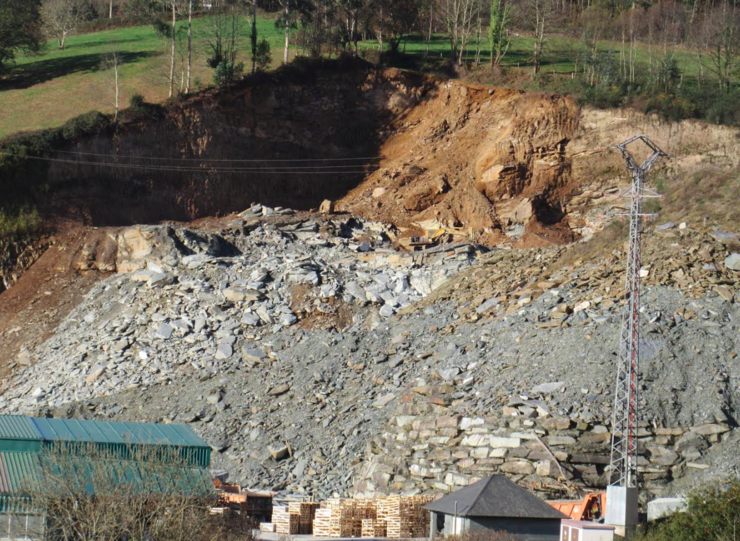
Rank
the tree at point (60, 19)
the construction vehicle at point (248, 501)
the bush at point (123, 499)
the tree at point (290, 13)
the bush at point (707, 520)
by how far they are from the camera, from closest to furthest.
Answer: the bush at point (123, 499) < the bush at point (707, 520) < the construction vehicle at point (248, 501) < the tree at point (290, 13) < the tree at point (60, 19)

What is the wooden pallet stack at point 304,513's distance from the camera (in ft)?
71.4

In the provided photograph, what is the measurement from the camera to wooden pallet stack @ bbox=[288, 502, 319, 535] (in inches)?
857

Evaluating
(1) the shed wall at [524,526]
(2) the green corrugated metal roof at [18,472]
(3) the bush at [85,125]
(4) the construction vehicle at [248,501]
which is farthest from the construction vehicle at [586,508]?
(3) the bush at [85,125]

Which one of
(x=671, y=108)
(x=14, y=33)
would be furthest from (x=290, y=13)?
(x=671, y=108)

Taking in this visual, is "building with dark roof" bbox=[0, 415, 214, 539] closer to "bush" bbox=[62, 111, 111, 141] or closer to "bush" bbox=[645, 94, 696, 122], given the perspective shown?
"bush" bbox=[62, 111, 111, 141]

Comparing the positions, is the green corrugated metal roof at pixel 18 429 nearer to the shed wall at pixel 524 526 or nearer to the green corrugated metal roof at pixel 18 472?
the green corrugated metal roof at pixel 18 472

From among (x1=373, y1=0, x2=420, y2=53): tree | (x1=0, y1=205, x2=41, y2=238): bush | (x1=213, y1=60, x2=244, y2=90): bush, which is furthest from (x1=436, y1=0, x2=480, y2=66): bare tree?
(x1=0, y1=205, x2=41, y2=238): bush

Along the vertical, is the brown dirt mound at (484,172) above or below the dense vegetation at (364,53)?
below

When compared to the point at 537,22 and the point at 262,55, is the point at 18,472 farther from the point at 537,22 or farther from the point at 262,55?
A: the point at 537,22

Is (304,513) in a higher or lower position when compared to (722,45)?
lower

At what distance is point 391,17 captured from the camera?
2114 inches

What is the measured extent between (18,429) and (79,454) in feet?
4.92

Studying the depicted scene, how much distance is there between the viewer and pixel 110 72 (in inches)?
1870

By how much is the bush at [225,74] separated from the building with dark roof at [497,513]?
29994 millimetres
